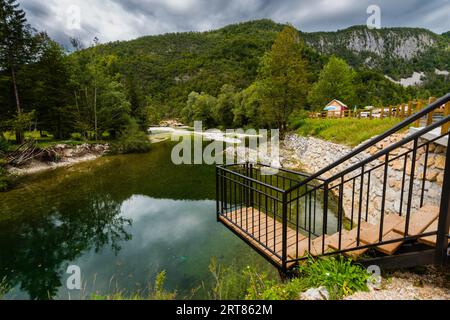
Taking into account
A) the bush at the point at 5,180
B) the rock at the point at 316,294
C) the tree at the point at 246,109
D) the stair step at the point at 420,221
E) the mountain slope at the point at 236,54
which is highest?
the mountain slope at the point at 236,54

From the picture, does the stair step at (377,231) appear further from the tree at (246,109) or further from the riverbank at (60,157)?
Result: the tree at (246,109)

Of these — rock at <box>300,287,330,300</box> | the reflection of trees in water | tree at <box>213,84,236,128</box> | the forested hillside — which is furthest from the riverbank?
tree at <box>213,84,236,128</box>

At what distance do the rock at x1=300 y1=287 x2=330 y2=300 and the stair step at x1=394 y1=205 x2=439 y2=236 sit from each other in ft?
3.25

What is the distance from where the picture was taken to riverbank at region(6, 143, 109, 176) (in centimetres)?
1230

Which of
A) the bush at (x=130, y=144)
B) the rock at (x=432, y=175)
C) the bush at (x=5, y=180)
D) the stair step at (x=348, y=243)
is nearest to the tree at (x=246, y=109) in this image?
the bush at (x=130, y=144)

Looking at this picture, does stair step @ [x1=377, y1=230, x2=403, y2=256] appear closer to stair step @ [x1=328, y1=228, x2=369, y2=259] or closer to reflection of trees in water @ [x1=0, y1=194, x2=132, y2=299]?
stair step @ [x1=328, y1=228, x2=369, y2=259]

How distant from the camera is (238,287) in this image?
3.64 meters

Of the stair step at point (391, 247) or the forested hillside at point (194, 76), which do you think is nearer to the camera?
the stair step at point (391, 247)

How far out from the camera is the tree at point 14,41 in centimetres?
1430

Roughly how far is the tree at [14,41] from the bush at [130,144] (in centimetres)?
626
